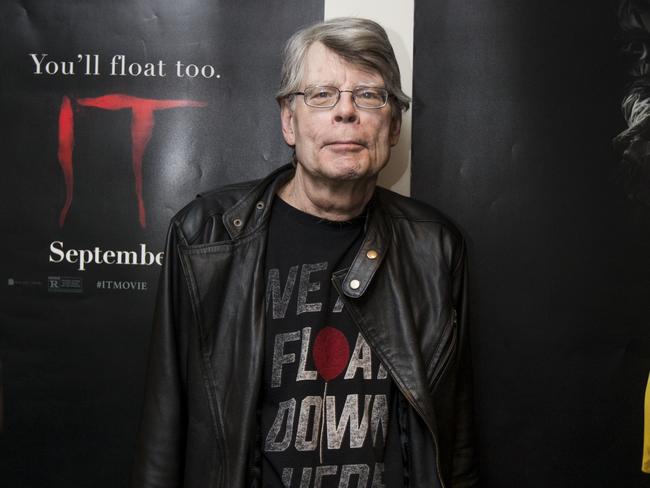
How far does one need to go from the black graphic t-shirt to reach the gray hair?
0.41 metres

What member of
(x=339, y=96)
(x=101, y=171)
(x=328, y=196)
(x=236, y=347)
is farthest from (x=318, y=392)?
(x=101, y=171)

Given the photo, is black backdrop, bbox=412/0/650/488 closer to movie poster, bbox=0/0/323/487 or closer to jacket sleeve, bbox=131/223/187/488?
movie poster, bbox=0/0/323/487

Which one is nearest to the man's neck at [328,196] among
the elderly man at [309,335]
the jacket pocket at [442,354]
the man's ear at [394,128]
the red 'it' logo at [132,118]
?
the elderly man at [309,335]

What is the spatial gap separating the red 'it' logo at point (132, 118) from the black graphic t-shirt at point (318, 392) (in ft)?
1.97

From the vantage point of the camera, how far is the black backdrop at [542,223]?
6.33 ft

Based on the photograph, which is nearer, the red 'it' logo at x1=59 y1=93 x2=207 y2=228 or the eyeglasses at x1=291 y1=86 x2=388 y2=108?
the eyeglasses at x1=291 y1=86 x2=388 y2=108

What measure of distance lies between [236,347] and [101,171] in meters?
0.74

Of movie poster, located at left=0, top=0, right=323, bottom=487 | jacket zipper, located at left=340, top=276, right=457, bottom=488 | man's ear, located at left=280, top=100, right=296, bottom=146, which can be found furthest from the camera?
movie poster, located at left=0, top=0, right=323, bottom=487

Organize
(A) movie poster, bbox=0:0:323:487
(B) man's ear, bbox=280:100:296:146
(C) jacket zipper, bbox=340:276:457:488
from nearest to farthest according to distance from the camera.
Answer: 1. (C) jacket zipper, bbox=340:276:457:488
2. (B) man's ear, bbox=280:100:296:146
3. (A) movie poster, bbox=0:0:323:487

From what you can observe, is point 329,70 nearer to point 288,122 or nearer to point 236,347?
point 288,122

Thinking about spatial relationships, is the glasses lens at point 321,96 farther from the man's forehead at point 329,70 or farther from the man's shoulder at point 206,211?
the man's shoulder at point 206,211

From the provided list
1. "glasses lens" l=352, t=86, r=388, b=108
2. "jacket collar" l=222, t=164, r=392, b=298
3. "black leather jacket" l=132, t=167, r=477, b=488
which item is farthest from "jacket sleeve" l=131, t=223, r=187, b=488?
"glasses lens" l=352, t=86, r=388, b=108

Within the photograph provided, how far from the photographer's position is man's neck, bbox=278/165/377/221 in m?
1.58

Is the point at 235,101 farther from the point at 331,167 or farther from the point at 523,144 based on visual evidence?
the point at 523,144
